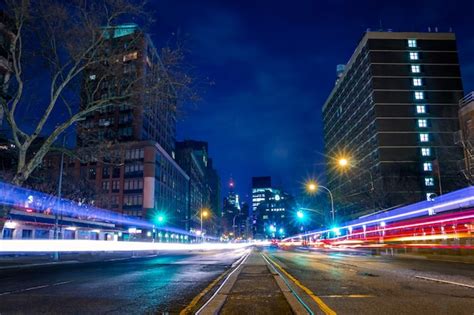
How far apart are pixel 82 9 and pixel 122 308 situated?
16793 mm

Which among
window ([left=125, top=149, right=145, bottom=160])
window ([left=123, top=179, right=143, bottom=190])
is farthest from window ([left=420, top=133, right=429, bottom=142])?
window ([left=123, top=179, right=143, bottom=190])

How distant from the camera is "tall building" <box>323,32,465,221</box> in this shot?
82.8 m

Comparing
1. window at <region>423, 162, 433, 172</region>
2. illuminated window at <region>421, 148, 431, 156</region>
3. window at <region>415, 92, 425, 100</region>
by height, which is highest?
window at <region>415, 92, 425, 100</region>

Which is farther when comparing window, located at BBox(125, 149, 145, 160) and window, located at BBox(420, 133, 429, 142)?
window, located at BBox(125, 149, 145, 160)

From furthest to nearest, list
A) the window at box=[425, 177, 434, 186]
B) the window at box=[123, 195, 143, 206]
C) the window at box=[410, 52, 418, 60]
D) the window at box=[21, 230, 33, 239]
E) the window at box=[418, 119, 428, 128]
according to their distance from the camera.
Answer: the window at box=[410, 52, 418, 60] → the window at box=[123, 195, 143, 206] → the window at box=[418, 119, 428, 128] → the window at box=[425, 177, 434, 186] → the window at box=[21, 230, 33, 239]

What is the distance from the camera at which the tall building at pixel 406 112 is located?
8281cm

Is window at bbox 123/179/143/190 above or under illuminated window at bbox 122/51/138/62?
above

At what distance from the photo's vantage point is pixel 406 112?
295ft

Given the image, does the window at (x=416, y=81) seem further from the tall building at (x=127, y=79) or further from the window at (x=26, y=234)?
the tall building at (x=127, y=79)

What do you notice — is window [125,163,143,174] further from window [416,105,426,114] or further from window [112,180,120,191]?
window [416,105,426,114]

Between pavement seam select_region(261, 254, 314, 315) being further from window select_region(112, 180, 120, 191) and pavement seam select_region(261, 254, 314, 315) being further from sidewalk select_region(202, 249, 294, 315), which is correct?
window select_region(112, 180, 120, 191)

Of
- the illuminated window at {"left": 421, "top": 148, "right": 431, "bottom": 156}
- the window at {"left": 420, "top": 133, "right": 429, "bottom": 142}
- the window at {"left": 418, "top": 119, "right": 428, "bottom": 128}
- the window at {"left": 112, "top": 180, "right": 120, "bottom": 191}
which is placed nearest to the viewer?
the illuminated window at {"left": 421, "top": 148, "right": 431, "bottom": 156}

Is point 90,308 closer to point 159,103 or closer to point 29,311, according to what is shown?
point 29,311

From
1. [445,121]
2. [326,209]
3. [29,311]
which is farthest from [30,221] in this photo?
[445,121]
